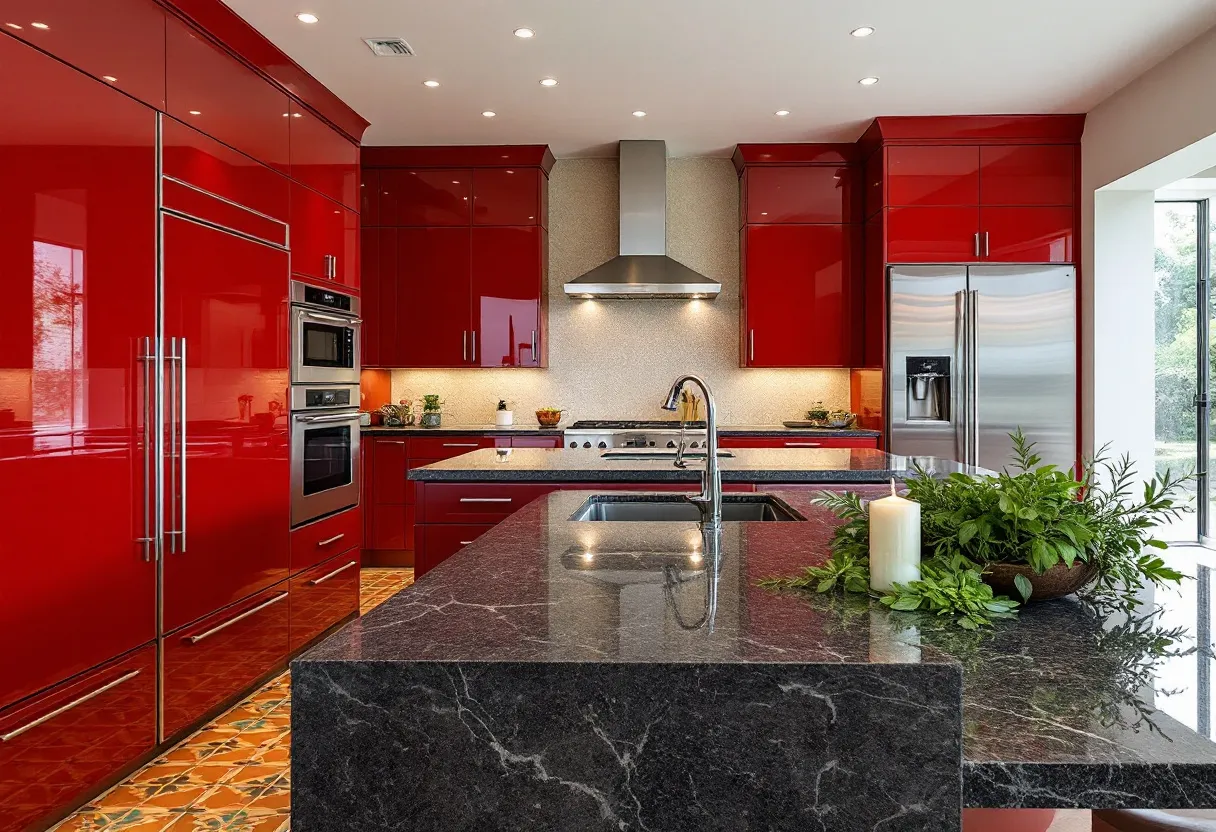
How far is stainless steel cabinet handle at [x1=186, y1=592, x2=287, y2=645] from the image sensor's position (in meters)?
2.66

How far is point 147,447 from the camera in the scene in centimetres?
239

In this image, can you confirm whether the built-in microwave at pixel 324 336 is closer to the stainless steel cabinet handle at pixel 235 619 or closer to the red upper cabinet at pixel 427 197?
the stainless steel cabinet handle at pixel 235 619

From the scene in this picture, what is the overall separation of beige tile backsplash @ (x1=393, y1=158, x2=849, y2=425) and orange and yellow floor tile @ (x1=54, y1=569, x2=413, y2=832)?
10.3 ft

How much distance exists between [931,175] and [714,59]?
67.8 inches

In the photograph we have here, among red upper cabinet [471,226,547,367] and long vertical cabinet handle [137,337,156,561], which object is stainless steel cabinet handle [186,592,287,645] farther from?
red upper cabinet [471,226,547,367]

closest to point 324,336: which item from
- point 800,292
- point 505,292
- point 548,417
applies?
point 505,292

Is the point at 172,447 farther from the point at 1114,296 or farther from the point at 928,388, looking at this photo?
the point at 1114,296

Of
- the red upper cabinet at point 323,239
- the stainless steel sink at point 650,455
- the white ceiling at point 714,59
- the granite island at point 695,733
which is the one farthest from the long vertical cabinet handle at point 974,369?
the granite island at point 695,733

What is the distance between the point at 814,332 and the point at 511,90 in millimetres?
2424

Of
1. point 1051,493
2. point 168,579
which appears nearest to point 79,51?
point 168,579

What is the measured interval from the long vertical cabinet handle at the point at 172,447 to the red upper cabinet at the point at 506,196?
299 cm

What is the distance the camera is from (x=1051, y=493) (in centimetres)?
115

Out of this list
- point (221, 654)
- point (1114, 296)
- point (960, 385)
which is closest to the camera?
point (221, 654)

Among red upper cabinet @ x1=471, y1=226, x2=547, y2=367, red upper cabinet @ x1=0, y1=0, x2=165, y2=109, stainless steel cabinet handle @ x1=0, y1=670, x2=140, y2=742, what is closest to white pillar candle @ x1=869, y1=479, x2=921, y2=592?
stainless steel cabinet handle @ x1=0, y1=670, x2=140, y2=742
